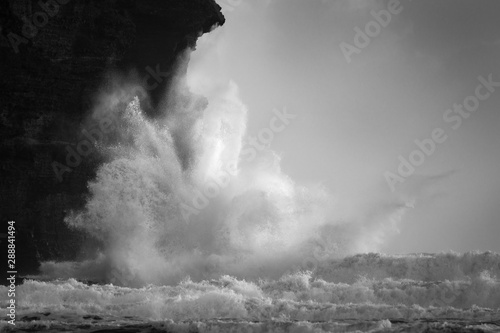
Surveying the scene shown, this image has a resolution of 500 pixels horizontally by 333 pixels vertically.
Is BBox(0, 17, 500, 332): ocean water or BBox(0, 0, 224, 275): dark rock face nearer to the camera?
BBox(0, 17, 500, 332): ocean water

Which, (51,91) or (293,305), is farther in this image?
(51,91)

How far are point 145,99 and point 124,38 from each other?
319 cm

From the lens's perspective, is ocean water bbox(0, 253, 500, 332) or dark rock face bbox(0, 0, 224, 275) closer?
ocean water bbox(0, 253, 500, 332)

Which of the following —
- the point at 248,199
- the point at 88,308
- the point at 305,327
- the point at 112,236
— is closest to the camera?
the point at 305,327

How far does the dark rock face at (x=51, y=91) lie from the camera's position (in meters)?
30.5

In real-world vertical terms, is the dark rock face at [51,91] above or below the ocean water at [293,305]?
above

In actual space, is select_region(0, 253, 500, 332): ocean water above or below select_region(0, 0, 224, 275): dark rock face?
below

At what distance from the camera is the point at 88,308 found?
633 inches

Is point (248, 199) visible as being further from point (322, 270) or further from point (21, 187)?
point (21, 187)

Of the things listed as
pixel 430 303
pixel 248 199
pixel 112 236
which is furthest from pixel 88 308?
pixel 248 199

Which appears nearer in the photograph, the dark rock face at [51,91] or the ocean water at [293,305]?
the ocean water at [293,305]

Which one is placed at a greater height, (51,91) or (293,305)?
(51,91)

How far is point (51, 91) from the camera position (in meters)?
31.2

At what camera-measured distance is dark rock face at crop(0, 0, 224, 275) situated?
30.5m
